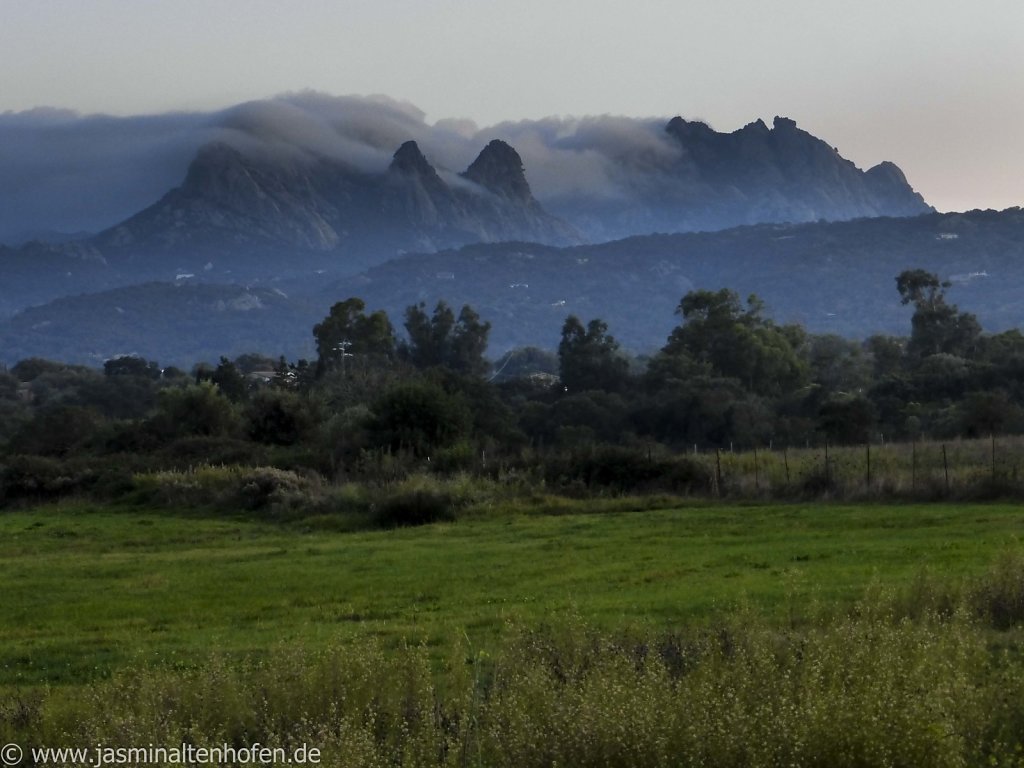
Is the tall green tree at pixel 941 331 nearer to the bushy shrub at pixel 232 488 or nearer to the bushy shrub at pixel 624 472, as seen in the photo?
the bushy shrub at pixel 624 472

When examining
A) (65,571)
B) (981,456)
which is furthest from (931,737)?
(981,456)

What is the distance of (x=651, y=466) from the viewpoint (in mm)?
38781

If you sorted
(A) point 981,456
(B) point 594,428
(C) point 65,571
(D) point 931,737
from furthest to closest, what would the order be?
(B) point 594,428, (A) point 981,456, (C) point 65,571, (D) point 931,737

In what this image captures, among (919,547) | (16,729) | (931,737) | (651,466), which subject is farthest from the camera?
(651,466)

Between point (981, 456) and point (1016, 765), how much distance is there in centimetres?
2790

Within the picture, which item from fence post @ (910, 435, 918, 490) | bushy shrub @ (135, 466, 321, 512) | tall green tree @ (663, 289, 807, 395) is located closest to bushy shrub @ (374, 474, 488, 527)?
bushy shrub @ (135, 466, 321, 512)

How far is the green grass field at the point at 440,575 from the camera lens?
615 inches

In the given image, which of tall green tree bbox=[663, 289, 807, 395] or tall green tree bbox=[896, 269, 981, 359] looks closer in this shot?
tall green tree bbox=[663, 289, 807, 395]

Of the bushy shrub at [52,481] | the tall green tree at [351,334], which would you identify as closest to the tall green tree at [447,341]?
the tall green tree at [351,334]

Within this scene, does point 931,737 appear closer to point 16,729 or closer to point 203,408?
point 16,729

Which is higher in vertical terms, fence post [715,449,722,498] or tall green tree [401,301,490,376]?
tall green tree [401,301,490,376]

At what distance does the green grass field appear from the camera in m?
15.6

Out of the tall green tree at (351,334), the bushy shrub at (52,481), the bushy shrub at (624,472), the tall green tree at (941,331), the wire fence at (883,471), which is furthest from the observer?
the tall green tree at (941,331)

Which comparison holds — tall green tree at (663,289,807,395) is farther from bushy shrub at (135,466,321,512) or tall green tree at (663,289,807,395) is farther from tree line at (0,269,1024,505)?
bushy shrub at (135,466,321,512)
